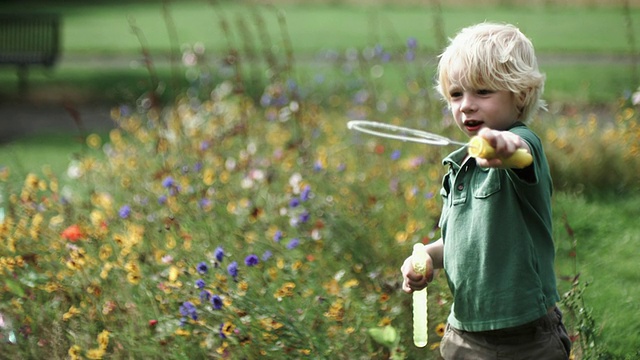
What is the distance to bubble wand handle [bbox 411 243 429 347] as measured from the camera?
2.39m

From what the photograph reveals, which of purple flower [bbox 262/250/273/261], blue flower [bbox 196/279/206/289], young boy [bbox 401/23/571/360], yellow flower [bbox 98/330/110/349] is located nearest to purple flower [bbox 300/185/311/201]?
purple flower [bbox 262/250/273/261]

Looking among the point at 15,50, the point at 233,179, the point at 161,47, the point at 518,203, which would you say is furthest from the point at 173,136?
the point at 161,47

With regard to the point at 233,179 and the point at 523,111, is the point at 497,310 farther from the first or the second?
the point at 233,179

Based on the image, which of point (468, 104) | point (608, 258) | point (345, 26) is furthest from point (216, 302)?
point (345, 26)

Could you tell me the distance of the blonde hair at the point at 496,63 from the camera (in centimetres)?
222

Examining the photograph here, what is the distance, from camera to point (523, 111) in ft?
7.70

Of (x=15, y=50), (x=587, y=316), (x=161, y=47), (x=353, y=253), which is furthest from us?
(x=161, y=47)

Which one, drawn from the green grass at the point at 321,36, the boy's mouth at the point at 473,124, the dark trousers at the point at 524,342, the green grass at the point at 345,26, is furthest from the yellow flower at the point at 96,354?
the green grass at the point at 345,26

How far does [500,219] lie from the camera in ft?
7.41

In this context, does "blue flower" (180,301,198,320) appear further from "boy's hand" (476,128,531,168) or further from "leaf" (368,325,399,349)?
"boy's hand" (476,128,531,168)

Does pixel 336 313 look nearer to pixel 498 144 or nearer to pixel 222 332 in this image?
pixel 222 332

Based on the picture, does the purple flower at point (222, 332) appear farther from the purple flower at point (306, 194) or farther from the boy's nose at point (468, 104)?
the boy's nose at point (468, 104)

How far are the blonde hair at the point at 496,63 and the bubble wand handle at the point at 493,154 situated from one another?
0.24 metres

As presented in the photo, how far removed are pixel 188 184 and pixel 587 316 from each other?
2.12m
